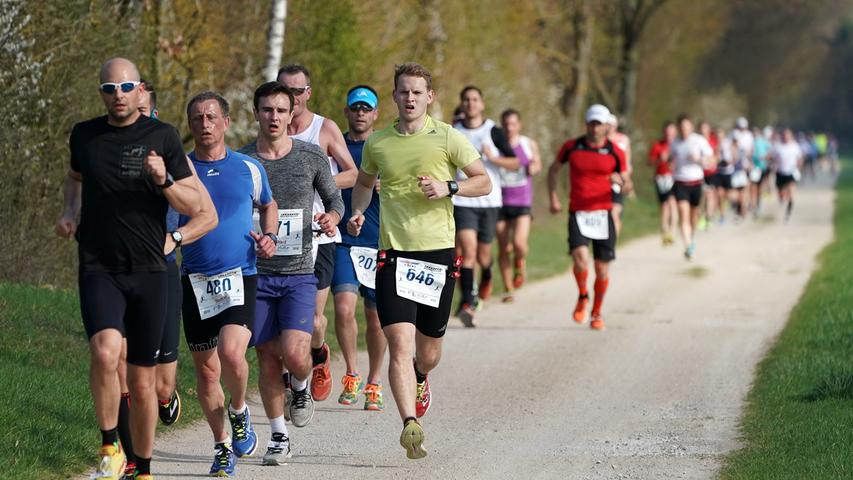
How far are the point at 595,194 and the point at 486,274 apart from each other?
2205 millimetres

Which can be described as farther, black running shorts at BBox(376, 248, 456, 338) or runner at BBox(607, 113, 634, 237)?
runner at BBox(607, 113, 634, 237)

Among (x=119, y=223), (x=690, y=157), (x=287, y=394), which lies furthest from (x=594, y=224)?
(x=690, y=157)

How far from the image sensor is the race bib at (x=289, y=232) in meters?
8.14

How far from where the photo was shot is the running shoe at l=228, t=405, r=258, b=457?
7.77 metres

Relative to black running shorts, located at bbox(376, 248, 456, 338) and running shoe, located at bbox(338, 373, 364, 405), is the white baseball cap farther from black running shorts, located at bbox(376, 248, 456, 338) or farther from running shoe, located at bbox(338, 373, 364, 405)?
black running shorts, located at bbox(376, 248, 456, 338)

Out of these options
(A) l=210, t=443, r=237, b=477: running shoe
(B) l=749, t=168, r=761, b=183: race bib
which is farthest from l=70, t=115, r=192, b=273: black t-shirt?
(B) l=749, t=168, r=761, b=183: race bib

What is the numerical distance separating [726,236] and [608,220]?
44.0 ft

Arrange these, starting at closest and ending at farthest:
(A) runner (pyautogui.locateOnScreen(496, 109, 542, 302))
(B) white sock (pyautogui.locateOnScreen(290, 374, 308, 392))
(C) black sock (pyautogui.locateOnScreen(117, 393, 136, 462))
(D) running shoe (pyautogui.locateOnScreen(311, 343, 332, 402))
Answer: (C) black sock (pyautogui.locateOnScreen(117, 393, 136, 462)) → (B) white sock (pyautogui.locateOnScreen(290, 374, 308, 392)) → (D) running shoe (pyautogui.locateOnScreen(311, 343, 332, 402)) → (A) runner (pyautogui.locateOnScreen(496, 109, 542, 302))

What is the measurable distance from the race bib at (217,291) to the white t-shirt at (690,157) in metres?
14.7

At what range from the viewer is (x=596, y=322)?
13.8m

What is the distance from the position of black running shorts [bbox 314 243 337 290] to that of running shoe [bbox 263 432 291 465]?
5.00 ft

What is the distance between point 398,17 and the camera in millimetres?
21000

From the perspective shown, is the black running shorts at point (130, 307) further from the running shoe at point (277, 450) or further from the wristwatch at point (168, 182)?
the running shoe at point (277, 450)

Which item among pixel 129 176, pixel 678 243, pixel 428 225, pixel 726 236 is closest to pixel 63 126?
pixel 428 225
